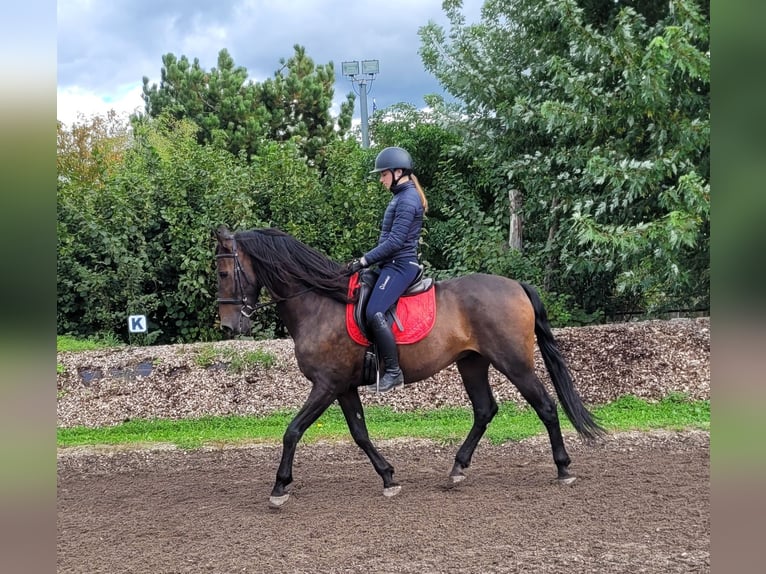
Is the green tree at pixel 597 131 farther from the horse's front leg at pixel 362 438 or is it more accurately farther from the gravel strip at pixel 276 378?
the horse's front leg at pixel 362 438

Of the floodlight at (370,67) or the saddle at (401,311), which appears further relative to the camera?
the floodlight at (370,67)

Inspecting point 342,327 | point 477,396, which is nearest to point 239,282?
point 342,327

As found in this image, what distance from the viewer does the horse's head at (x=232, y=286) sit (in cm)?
543

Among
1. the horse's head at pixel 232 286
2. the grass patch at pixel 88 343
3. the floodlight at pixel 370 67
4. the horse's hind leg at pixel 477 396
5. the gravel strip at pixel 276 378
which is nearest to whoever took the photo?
the horse's head at pixel 232 286

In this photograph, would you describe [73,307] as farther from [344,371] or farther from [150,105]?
[150,105]

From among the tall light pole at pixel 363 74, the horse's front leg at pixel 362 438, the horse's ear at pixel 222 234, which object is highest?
the tall light pole at pixel 363 74

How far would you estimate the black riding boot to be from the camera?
532 cm

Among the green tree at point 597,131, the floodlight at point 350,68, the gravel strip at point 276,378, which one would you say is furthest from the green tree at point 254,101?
the gravel strip at point 276,378

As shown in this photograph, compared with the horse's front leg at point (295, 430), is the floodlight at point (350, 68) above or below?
above

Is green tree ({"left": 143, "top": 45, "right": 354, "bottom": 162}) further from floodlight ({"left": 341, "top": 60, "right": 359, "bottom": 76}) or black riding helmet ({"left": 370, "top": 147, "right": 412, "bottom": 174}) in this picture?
black riding helmet ({"left": 370, "top": 147, "right": 412, "bottom": 174})

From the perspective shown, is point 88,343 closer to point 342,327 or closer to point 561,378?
point 342,327

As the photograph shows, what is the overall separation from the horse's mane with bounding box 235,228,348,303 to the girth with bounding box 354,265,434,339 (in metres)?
0.16

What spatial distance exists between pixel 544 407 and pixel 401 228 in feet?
6.76
